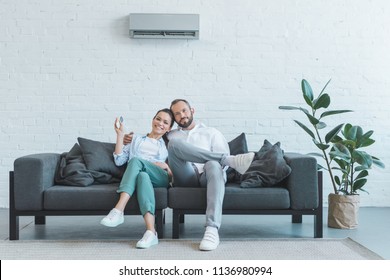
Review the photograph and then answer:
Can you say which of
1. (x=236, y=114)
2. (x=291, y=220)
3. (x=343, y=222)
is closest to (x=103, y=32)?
(x=236, y=114)

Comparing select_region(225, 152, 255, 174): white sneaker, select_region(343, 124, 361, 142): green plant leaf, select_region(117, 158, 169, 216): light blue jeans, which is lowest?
select_region(117, 158, 169, 216): light blue jeans

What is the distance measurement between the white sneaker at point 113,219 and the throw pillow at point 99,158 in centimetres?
Answer: 62

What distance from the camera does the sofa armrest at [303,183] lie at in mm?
3797

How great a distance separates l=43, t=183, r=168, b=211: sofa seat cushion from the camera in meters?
3.71

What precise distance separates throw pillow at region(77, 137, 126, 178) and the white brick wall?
107cm

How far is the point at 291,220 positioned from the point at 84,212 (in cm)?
187

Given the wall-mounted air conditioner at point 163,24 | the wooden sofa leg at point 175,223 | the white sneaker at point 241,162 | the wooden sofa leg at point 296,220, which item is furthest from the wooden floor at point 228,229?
the wall-mounted air conditioner at point 163,24

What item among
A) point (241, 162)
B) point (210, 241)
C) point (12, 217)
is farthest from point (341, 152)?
point (12, 217)

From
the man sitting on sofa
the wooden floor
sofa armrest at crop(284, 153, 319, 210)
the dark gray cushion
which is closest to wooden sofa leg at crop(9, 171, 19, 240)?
the wooden floor

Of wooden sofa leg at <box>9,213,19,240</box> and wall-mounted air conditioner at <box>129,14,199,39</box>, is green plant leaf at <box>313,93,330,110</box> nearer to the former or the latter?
wall-mounted air conditioner at <box>129,14,199,39</box>

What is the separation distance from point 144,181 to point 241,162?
70 cm

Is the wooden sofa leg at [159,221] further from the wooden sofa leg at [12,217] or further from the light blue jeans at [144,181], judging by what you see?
the wooden sofa leg at [12,217]

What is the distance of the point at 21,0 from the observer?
17.3ft

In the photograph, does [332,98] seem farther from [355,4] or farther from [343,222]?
[343,222]
